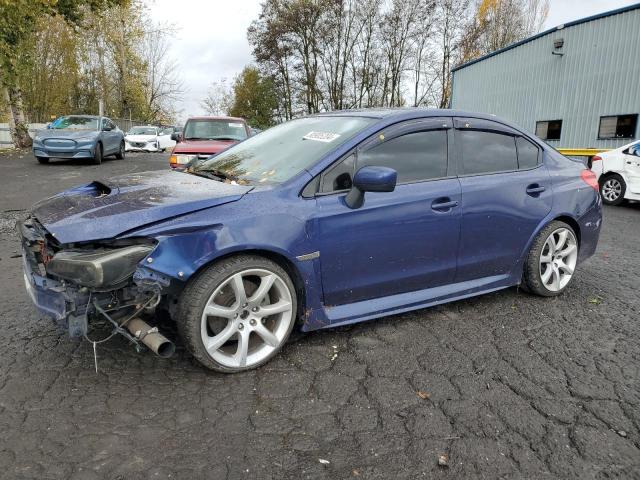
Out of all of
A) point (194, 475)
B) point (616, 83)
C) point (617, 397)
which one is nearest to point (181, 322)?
point (194, 475)

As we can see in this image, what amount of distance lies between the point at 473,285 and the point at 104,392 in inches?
104

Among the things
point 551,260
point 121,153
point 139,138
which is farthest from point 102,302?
point 139,138

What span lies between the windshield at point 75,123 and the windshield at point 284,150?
1366 cm

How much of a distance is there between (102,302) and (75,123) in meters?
15.3

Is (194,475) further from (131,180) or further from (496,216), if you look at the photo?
(496,216)

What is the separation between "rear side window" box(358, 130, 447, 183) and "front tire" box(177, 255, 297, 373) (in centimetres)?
101

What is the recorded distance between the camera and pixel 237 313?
9.53ft

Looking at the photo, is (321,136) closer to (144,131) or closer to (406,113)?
(406,113)

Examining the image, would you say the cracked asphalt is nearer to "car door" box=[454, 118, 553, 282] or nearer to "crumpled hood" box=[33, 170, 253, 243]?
"car door" box=[454, 118, 553, 282]

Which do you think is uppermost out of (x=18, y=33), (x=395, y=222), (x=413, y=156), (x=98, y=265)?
(x=18, y=33)

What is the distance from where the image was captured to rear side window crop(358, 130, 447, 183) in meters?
3.38

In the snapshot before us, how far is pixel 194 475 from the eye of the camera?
2100 millimetres

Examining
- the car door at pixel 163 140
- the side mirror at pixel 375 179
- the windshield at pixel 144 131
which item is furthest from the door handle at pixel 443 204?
the windshield at pixel 144 131

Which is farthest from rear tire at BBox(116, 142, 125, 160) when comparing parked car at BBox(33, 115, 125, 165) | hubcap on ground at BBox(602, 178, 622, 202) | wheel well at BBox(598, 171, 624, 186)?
hubcap on ground at BBox(602, 178, 622, 202)
